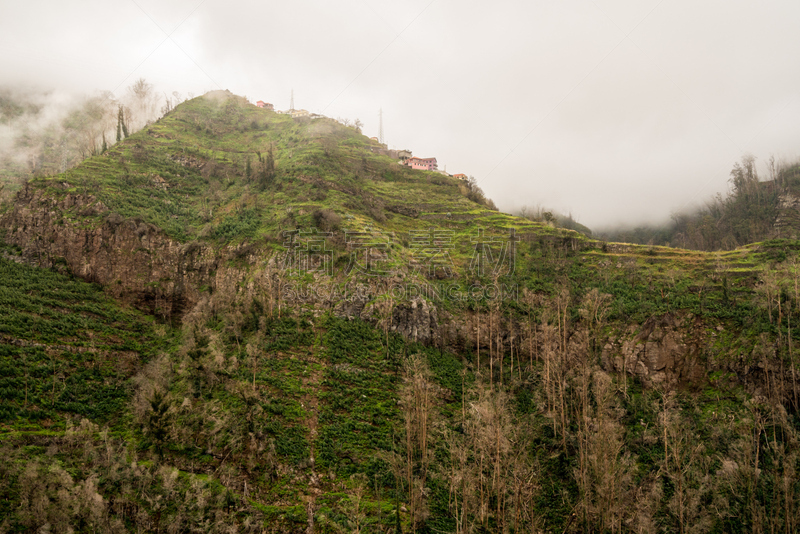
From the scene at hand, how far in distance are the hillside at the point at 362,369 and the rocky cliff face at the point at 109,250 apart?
29cm

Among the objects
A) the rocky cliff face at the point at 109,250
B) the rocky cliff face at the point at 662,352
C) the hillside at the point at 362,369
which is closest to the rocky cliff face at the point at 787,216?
the hillside at the point at 362,369

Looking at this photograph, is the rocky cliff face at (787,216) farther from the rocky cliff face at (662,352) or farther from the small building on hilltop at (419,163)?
the small building on hilltop at (419,163)

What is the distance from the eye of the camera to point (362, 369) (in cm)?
4478

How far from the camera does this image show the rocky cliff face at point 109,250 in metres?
51.9

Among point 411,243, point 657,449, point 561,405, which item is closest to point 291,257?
point 411,243

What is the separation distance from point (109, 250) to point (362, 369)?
4106 centimetres

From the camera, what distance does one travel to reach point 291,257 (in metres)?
55.2

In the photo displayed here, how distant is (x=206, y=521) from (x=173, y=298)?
36494mm

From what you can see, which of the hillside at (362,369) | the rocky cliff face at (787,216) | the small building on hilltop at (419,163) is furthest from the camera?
the small building on hilltop at (419,163)

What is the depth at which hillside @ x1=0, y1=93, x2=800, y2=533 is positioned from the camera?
2941 centimetres

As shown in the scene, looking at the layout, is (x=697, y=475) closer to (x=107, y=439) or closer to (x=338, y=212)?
(x=107, y=439)

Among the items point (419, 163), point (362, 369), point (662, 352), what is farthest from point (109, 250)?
point (419, 163)

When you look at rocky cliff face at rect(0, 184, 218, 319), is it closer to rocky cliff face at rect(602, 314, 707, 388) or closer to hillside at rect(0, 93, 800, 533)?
hillside at rect(0, 93, 800, 533)

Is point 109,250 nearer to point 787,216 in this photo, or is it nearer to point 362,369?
point 362,369
